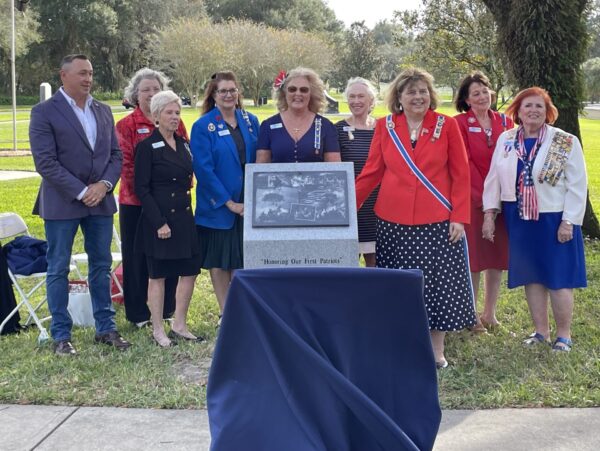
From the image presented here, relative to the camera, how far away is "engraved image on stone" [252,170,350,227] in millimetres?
3965

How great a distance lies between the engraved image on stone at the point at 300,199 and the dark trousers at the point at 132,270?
1.93 m

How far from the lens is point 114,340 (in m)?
5.38

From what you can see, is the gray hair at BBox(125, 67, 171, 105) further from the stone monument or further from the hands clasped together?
the stone monument

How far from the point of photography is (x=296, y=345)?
9.88 ft

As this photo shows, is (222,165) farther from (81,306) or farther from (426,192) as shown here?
(81,306)

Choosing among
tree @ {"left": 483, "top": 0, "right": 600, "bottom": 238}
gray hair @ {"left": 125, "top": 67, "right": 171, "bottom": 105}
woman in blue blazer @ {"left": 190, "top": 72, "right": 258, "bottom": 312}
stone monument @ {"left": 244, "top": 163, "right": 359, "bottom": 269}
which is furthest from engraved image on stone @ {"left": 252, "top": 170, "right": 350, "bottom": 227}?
tree @ {"left": 483, "top": 0, "right": 600, "bottom": 238}

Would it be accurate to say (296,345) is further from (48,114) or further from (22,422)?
(48,114)

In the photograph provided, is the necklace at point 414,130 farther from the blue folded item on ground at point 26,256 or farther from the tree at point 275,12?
the tree at point 275,12

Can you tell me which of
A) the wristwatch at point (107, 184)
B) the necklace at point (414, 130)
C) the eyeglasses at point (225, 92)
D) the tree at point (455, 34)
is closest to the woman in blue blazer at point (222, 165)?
the eyeglasses at point (225, 92)

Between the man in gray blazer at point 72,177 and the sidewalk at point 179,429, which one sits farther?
the man in gray blazer at point 72,177

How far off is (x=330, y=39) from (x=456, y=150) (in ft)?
254

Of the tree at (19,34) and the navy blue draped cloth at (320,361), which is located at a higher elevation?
the tree at (19,34)

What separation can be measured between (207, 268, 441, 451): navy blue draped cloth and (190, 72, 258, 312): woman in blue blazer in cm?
221

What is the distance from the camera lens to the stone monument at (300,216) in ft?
12.8
